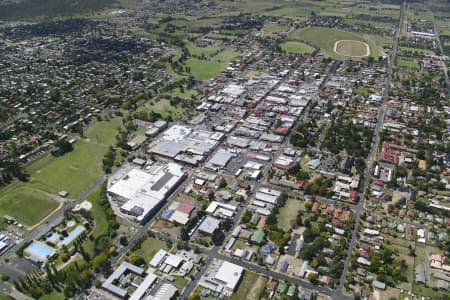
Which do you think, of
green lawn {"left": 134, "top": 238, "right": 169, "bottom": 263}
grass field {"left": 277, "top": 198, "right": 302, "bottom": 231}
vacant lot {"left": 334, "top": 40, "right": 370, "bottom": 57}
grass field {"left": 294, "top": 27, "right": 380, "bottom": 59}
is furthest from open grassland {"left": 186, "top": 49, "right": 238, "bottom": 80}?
green lawn {"left": 134, "top": 238, "right": 169, "bottom": 263}

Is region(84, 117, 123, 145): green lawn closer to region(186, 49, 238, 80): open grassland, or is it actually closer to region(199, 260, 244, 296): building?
region(186, 49, 238, 80): open grassland

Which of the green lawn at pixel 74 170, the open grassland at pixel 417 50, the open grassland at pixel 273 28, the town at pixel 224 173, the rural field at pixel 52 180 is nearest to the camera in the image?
the town at pixel 224 173

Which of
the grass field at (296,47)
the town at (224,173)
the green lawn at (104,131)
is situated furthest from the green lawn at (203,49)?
the green lawn at (104,131)

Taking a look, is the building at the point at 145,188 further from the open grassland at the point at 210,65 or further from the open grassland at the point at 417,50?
the open grassland at the point at 417,50

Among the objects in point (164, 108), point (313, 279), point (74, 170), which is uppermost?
point (164, 108)

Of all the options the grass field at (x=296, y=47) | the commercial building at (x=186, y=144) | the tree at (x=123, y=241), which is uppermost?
the grass field at (x=296, y=47)

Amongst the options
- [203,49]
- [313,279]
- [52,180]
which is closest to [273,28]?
[203,49]

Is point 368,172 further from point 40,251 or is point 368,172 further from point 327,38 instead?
point 327,38
